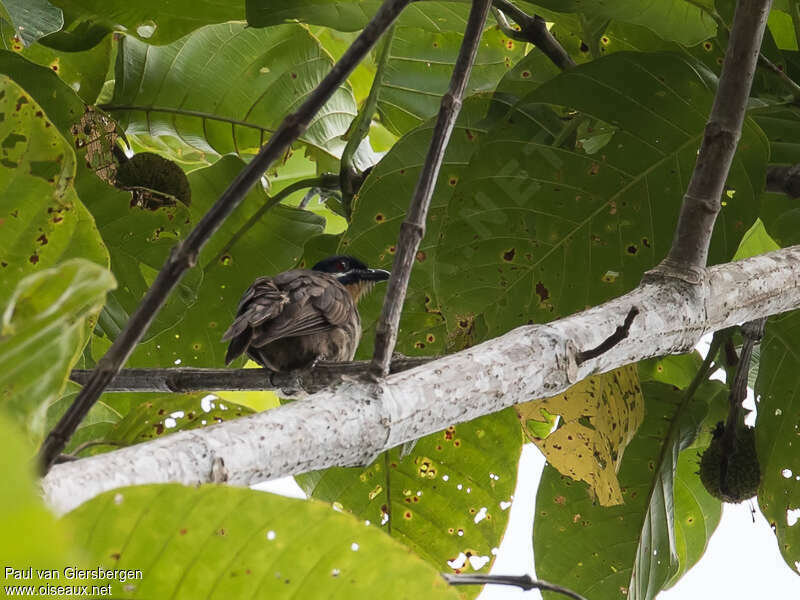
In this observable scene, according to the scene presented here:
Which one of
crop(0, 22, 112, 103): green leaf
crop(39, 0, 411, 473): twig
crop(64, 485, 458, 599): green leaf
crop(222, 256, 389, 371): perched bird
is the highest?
crop(0, 22, 112, 103): green leaf

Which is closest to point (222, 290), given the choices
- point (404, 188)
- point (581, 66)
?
point (404, 188)

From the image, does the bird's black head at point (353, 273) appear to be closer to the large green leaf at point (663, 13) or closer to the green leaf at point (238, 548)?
the large green leaf at point (663, 13)

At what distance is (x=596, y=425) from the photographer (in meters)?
1.82

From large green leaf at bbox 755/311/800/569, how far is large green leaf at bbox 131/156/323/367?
1.16m

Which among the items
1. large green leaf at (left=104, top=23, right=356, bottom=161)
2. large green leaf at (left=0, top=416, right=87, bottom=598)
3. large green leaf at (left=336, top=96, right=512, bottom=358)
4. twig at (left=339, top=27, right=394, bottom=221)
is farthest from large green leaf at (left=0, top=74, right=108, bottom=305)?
large green leaf at (left=104, top=23, right=356, bottom=161)

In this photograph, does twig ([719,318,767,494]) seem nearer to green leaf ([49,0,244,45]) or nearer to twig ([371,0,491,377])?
twig ([371,0,491,377])

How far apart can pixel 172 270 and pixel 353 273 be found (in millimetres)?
1656

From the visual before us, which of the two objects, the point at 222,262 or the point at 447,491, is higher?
the point at 222,262

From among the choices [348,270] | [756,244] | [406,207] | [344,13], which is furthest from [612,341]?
[756,244]

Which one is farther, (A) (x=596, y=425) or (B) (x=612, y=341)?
(A) (x=596, y=425)

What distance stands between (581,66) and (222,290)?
111cm

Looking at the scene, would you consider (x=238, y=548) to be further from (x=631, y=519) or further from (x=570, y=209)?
(x=631, y=519)

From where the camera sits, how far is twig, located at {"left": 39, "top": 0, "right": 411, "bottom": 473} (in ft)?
2.74

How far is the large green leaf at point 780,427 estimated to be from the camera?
6.93 ft
